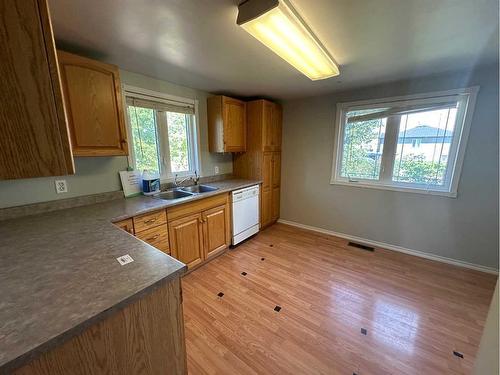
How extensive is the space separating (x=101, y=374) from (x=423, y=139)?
11.6 feet

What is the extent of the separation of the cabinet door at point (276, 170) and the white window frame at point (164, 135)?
1.31 m

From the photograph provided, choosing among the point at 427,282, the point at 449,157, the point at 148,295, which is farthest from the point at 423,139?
the point at 148,295

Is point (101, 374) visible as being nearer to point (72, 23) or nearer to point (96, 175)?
point (96, 175)

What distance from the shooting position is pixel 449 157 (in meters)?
2.46

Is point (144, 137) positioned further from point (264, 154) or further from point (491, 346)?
point (491, 346)

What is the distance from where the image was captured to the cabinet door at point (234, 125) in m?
2.97

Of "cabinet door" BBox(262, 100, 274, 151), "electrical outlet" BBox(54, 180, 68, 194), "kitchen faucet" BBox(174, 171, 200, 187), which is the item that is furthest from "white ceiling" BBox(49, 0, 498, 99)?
"kitchen faucet" BBox(174, 171, 200, 187)

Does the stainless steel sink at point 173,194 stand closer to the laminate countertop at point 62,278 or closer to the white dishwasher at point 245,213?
the white dishwasher at point 245,213

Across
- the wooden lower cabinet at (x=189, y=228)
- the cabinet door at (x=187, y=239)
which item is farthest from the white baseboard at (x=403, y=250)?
the cabinet door at (x=187, y=239)

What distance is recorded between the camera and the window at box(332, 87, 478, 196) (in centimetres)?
240

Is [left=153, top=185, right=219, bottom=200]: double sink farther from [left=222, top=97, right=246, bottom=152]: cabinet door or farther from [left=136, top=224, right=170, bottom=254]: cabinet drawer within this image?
[left=222, top=97, right=246, bottom=152]: cabinet door

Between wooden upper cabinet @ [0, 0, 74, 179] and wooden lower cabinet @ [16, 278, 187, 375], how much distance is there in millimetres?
591

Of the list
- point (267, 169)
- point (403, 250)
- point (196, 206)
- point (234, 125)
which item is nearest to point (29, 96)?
point (196, 206)

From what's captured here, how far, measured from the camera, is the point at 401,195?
278 cm
